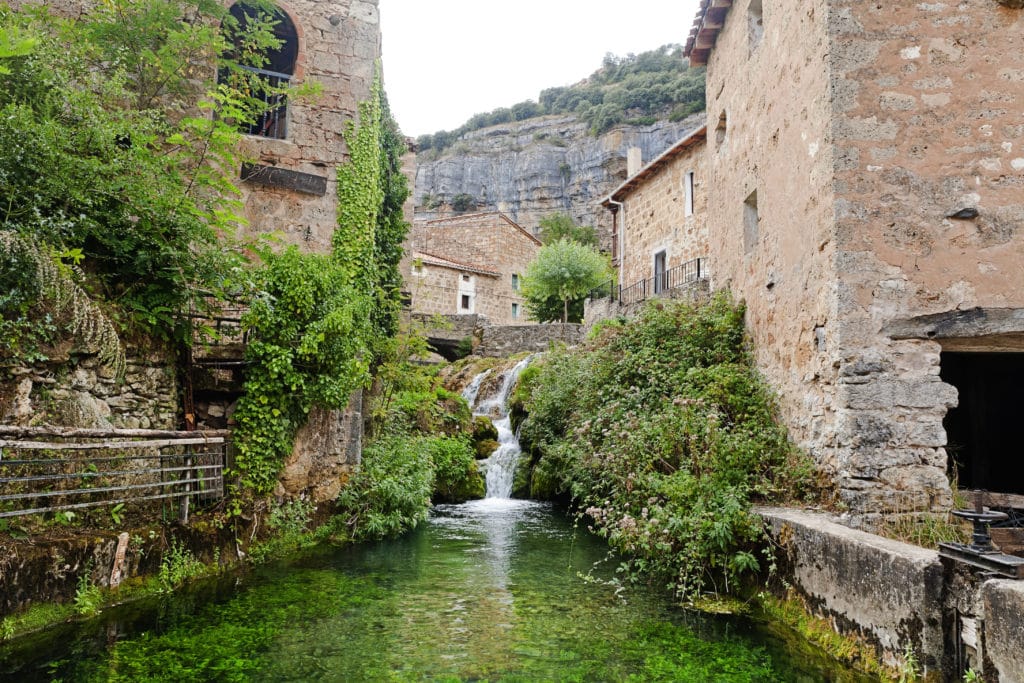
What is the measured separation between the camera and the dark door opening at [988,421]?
26.1 feet

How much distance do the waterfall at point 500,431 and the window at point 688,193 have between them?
687 cm

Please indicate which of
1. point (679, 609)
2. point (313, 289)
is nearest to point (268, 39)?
point (313, 289)

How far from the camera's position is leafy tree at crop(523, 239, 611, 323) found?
26.5 meters

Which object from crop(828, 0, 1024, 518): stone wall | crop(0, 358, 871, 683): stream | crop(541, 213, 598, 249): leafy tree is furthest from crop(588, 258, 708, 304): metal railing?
crop(541, 213, 598, 249): leafy tree

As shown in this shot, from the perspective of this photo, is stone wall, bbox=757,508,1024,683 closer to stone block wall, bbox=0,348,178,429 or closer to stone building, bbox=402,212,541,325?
stone block wall, bbox=0,348,178,429

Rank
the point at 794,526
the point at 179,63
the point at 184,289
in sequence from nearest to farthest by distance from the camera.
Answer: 1. the point at 794,526
2. the point at 184,289
3. the point at 179,63

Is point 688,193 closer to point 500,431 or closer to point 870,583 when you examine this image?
point 500,431

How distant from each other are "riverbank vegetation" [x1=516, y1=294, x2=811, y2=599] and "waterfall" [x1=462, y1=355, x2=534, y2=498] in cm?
255

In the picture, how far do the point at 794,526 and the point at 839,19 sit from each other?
14.8 ft

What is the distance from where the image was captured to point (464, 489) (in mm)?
12148

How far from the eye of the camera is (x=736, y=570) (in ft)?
18.6

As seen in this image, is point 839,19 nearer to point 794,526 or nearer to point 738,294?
point 738,294

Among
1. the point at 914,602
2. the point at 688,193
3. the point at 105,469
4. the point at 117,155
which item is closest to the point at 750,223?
the point at 914,602

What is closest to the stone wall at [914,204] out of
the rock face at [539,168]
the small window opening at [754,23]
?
the small window opening at [754,23]
